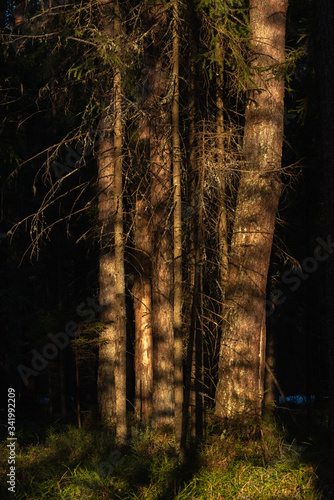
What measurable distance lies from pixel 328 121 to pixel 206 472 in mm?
4981

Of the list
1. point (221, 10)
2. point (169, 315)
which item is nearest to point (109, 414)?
point (169, 315)

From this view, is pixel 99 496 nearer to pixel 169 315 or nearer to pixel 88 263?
pixel 169 315

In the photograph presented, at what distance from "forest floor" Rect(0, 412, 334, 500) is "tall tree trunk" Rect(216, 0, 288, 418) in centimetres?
62

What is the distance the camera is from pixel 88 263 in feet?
79.2

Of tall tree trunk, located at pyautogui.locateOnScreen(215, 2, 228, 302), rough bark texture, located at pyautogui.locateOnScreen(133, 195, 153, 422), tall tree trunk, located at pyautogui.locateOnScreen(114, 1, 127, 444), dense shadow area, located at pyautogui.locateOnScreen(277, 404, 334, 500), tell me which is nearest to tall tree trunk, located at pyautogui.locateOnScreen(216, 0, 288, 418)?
tall tree trunk, located at pyautogui.locateOnScreen(215, 2, 228, 302)

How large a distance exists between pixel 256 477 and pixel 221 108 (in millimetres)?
6671

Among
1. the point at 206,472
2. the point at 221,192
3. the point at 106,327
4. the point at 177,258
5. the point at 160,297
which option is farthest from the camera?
the point at 106,327

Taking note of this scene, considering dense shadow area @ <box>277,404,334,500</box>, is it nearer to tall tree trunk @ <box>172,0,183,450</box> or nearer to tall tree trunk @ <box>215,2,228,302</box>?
tall tree trunk @ <box>172,0,183,450</box>

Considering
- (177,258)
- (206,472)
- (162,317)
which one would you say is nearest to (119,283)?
(177,258)

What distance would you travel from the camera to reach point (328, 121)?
7.55 m

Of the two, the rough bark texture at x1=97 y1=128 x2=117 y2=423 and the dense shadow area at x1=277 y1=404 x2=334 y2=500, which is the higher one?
the rough bark texture at x1=97 y1=128 x2=117 y2=423

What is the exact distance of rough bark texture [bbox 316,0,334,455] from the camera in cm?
741

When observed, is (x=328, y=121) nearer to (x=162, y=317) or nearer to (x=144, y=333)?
(x=162, y=317)

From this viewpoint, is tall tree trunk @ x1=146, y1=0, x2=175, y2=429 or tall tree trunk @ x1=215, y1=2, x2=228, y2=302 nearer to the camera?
tall tree trunk @ x1=215, y1=2, x2=228, y2=302
